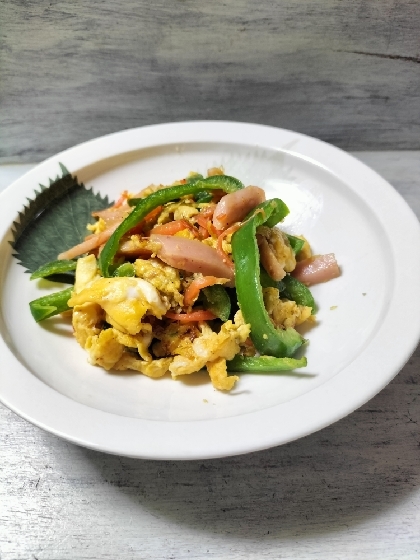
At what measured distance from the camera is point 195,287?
1.76 metres

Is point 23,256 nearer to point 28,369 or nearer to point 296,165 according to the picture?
point 28,369

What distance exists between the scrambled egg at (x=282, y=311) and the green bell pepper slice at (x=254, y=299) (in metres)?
0.04

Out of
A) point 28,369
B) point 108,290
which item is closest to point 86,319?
point 108,290

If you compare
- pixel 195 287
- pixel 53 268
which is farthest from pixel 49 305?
pixel 195 287

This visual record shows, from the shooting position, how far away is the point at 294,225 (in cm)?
220

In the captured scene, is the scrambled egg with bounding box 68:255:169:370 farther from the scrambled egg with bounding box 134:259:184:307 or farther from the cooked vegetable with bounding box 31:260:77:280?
the cooked vegetable with bounding box 31:260:77:280

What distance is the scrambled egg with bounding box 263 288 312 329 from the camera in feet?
5.78

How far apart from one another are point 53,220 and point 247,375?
1.10 metres

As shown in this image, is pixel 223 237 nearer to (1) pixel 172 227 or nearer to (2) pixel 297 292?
(1) pixel 172 227

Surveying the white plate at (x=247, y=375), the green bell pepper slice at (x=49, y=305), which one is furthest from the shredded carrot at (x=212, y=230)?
the green bell pepper slice at (x=49, y=305)

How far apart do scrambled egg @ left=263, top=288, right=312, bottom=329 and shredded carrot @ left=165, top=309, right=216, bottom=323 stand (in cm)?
20

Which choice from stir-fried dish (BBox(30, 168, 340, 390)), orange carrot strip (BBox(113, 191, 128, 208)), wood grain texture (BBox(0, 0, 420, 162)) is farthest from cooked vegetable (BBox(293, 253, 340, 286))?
wood grain texture (BBox(0, 0, 420, 162))

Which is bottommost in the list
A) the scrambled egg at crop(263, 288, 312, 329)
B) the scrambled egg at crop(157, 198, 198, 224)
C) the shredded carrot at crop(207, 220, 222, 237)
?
the scrambled egg at crop(263, 288, 312, 329)

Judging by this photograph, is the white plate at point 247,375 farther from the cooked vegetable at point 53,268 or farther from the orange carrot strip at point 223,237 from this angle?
the orange carrot strip at point 223,237
